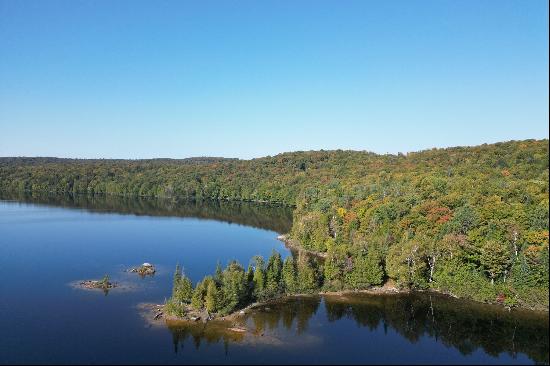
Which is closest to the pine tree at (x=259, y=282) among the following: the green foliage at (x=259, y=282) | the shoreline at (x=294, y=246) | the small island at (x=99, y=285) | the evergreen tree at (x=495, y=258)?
the green foliage at (x=259, y=282)

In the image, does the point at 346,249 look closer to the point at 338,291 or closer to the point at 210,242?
the point at 338,291

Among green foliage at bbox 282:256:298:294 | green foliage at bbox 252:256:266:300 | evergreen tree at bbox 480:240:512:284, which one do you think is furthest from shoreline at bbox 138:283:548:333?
evergreen tree at bbox 480:240:512:284

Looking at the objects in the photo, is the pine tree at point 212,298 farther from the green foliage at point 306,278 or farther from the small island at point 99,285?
the small island at point 99,285

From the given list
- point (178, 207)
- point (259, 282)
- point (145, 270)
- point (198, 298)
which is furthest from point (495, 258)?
point (178, 207)

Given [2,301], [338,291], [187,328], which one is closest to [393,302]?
[338,291]

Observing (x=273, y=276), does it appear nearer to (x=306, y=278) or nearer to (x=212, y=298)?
(x=306, y=278)

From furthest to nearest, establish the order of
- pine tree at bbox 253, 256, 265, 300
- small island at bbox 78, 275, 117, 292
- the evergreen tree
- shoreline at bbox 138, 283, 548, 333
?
small island at bbox 78, 275, 117, 292 < the evergreen tree < pine tree at bbox 253, 256, 265, 300 < shoreline at bbox 138, 283, 548, 333

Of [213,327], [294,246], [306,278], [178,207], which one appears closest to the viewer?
[213,327]

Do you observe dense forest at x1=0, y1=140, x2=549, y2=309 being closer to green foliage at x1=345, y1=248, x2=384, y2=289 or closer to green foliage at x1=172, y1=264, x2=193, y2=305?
green foliage at x1=345, y1=248, x2=384, y2=289
